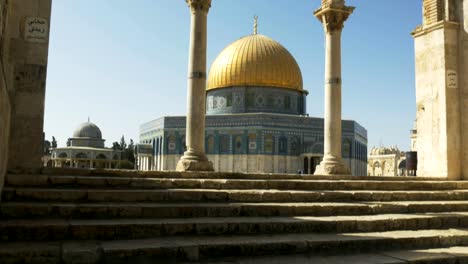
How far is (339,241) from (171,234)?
5.41ft

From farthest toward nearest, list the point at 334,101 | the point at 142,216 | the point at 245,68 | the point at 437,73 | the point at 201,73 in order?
the point at 245,68, the point at 334,101, the point at 437,73, the point at 201,73, the point at 142,216

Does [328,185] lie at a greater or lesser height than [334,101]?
lesser

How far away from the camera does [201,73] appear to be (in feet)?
28.6

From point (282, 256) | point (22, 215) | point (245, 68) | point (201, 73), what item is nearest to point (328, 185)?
point (282, 256)

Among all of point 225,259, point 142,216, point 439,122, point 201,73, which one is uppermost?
point 201,73

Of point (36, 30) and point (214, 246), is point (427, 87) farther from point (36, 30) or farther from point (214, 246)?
point (36, 30)

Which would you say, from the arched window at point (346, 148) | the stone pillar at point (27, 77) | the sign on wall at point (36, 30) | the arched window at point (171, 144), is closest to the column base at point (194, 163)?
the stone pillar at point (27, 77)

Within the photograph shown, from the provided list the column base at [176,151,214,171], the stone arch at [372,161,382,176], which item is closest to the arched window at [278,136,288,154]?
the stone arch at [372,161,382,176]

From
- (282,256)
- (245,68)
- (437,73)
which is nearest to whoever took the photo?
(282,256)

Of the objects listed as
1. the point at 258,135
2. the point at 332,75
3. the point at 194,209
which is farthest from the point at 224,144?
the point at 194,209

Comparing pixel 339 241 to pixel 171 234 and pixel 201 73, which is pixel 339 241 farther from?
pixel 201 73

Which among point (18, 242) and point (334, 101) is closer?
point (18, 242)

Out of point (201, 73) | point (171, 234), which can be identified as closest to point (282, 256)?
point (171, 234)

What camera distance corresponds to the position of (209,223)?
4.39m
